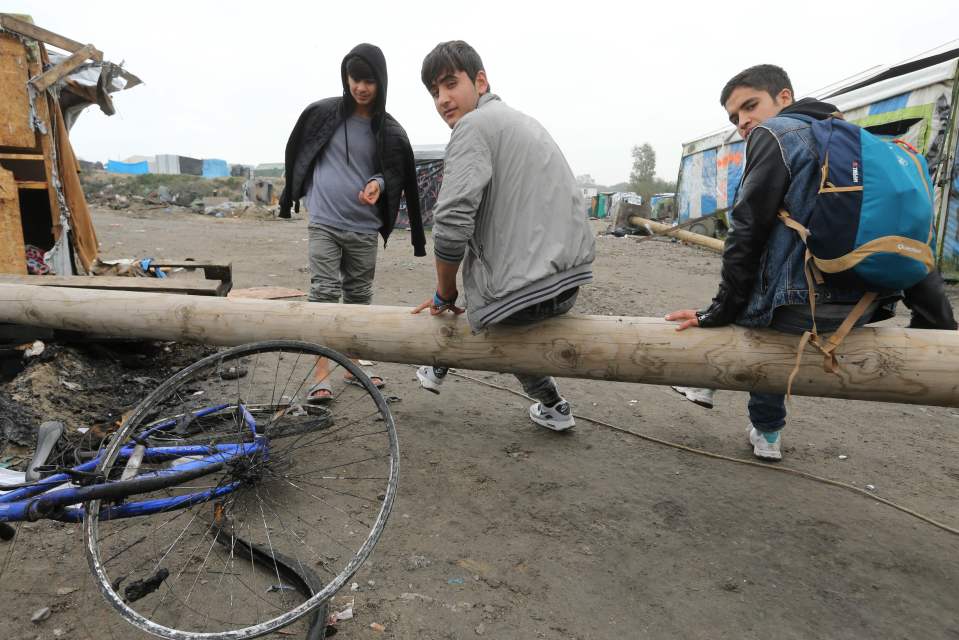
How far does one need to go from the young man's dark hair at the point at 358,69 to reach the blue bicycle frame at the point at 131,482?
233 centimetres

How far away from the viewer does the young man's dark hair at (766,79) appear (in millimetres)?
2547

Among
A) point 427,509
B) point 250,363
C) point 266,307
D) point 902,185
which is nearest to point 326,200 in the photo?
point 266,307

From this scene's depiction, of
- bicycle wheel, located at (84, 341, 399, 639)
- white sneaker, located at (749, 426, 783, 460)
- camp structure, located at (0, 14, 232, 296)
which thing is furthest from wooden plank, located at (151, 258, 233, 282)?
white sneaker, located at (749, 426, 783, 460)

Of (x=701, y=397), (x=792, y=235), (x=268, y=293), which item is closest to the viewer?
(x=792, y=235)

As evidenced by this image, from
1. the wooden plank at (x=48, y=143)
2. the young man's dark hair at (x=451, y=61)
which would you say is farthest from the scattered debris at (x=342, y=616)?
the wooden plank at (x=48, y=143)

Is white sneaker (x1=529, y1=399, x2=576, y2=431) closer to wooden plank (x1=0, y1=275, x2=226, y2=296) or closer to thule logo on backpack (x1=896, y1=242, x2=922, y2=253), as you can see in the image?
thule logo on backpack (x1=896, y1=242, x2=922, y2=253)

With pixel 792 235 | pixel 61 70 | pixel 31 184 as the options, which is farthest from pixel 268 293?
pixel 792 235

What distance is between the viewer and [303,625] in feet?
6.66

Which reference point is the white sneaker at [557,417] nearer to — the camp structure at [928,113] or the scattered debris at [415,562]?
the scattered debris at [415,562]

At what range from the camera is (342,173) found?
388cm

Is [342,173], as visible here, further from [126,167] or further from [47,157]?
[126,167]

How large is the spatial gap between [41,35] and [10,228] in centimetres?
179

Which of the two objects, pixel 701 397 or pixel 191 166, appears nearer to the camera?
pixel 701 397

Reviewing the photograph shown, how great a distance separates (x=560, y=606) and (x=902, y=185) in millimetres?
1856
